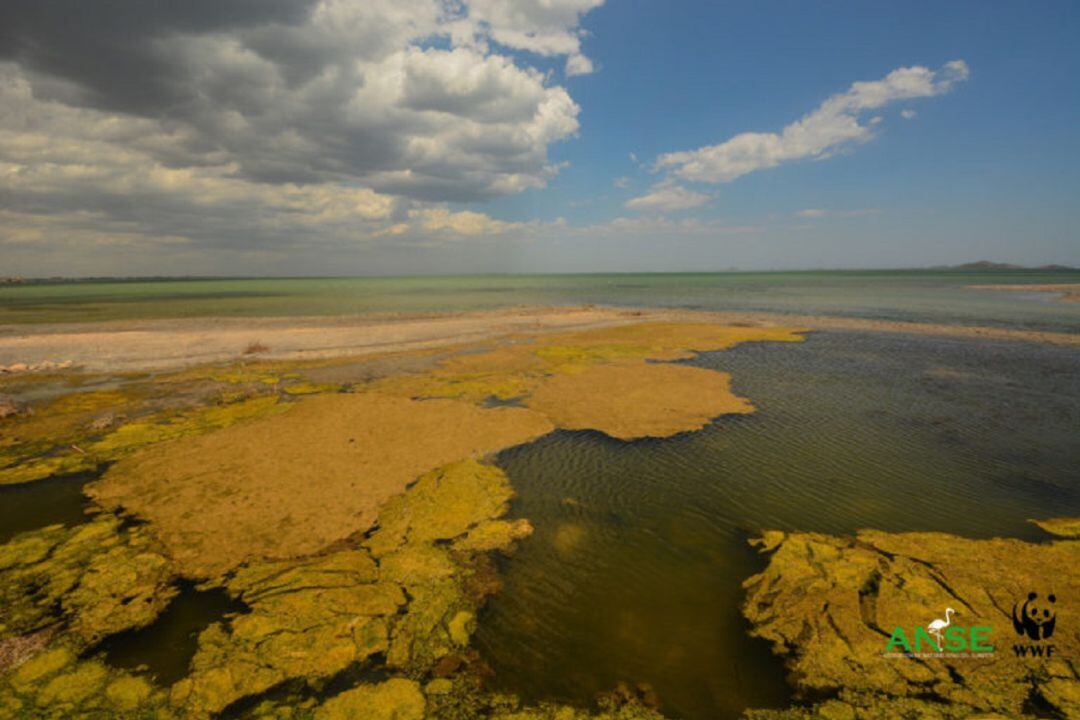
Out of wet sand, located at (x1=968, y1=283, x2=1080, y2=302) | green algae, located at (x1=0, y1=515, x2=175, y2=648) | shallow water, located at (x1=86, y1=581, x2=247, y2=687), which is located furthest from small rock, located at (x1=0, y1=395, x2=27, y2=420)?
wet sand, located at (x1=968, y1=283, x2=1080, y2=302)

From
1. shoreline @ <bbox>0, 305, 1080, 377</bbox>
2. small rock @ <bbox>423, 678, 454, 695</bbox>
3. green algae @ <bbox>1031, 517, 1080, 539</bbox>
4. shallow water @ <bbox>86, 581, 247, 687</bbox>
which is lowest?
small rock @ <bbox>423, 678, 454, 695</bbox>

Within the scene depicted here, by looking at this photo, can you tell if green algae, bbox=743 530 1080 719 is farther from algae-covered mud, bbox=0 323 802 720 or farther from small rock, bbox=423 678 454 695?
small rock, bbox=423 678 454 695

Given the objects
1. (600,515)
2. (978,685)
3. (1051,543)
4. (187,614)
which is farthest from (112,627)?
(1051,543)

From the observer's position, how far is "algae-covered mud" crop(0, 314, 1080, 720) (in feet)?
19.8

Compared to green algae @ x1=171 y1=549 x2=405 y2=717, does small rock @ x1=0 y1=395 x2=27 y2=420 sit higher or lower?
higher

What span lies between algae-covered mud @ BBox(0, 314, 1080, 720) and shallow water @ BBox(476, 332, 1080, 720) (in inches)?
2.6

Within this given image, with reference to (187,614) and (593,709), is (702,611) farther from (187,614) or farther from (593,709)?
(187,614)

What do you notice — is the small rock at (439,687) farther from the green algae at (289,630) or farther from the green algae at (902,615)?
the green algae at (902,615)

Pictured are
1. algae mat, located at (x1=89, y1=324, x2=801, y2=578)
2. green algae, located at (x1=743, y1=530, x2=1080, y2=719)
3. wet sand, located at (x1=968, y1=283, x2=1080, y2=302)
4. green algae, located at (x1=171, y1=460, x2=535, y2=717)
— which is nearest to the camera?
green algae, located at (x1=743, y1=530, x2=1080, y2=719)

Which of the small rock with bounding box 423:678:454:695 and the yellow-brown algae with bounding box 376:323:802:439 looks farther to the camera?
the yellow-brown algae with bounding box 376:323:802:439

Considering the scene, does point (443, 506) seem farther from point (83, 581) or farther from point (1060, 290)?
point (1060, 290)

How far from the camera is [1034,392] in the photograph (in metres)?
20.2

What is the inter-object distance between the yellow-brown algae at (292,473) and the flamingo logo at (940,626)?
10656 millimetres

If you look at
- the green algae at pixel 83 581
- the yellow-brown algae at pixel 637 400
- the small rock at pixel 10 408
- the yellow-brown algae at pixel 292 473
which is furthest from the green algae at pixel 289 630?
the small rock at pixel 10 408
